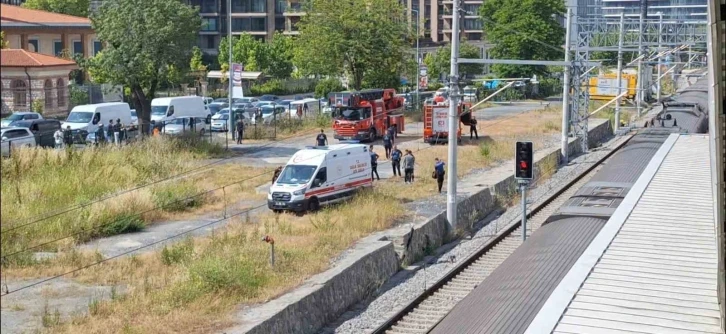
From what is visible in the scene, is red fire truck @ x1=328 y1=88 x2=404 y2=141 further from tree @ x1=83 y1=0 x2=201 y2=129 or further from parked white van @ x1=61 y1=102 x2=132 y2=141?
parked white van @ x1=61 y1=102 x2=132 y2=141

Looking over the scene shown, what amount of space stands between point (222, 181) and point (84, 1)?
51.6 metres

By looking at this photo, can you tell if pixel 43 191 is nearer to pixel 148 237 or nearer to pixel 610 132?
pixel 148 237

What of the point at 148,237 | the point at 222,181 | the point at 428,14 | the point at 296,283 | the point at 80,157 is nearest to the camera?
the point at 296,283

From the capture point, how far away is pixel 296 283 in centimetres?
1731

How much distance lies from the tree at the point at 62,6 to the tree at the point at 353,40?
30.1m

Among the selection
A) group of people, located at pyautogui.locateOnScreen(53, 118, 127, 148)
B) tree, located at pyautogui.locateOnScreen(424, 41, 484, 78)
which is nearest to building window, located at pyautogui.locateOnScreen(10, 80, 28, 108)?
group of people, located at pyautogui.locateOnScreen(53, 118, 127, 148)

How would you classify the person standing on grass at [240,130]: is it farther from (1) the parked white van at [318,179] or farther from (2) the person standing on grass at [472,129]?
(1) the parked white van at [318,179]

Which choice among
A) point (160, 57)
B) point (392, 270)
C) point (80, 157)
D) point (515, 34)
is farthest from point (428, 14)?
point (392, 270)

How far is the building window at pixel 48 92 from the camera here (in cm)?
4900

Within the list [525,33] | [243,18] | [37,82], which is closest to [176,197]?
[37,82]

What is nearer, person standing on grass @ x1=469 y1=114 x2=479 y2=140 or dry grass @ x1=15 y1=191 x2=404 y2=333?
dry grass @ x1=15 y1=191 x2=404 y2=333

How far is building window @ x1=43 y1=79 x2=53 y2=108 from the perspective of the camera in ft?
161

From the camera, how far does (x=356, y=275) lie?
18.3m

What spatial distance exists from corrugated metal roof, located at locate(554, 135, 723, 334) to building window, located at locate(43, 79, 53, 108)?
125 ft
